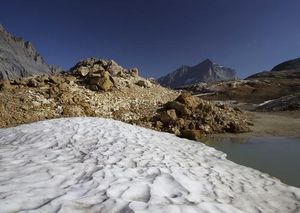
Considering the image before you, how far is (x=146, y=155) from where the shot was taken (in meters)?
9.27

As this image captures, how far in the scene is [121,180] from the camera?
22.1ft

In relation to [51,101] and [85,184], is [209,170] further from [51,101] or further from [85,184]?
[51,101]

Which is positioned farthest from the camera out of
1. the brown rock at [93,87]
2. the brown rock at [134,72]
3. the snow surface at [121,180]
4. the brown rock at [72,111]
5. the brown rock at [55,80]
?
the brown rock at [134,72]

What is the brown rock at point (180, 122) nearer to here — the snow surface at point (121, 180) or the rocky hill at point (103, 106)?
the rocky hill at point (103, 106)

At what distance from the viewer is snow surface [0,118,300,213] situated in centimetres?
553

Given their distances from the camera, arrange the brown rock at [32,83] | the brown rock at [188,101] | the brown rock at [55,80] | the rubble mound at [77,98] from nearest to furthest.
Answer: the rubble mound at [77,98] < the brown rock at [188,101] < the brown rock at [32,83] < the brown rock at [55,80]

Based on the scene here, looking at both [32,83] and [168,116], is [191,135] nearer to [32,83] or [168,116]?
[168,116]

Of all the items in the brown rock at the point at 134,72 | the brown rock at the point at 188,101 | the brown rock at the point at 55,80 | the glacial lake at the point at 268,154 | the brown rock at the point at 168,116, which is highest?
the brown rock at the point at 134,72

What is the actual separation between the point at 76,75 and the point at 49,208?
21.4 metres

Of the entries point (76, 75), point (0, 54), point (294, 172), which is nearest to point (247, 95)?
point (76, 75)

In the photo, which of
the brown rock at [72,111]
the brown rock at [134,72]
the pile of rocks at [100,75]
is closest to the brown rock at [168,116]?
the brown rock at [72,111]

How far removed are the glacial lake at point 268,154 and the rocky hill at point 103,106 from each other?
204 cm

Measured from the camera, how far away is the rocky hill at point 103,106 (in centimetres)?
1747

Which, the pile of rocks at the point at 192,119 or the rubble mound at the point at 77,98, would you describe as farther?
the pile of rocks at the point at 192,119
